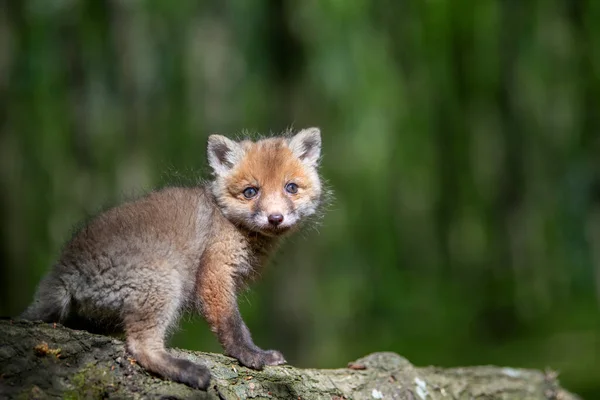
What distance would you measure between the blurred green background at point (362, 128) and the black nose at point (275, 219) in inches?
298

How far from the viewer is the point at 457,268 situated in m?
30.3

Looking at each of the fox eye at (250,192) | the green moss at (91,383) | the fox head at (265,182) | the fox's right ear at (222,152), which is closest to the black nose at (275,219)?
the fox head at (265,182)

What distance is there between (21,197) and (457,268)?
2068 cm

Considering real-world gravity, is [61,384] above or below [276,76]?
below

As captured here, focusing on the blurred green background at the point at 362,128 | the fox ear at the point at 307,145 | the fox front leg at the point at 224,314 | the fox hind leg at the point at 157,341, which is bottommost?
the fox hind leg at the point at 157,341

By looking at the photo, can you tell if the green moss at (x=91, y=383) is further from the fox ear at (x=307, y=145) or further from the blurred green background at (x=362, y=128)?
the blurred green background at (x=362, y=128)

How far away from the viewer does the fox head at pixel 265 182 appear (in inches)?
229

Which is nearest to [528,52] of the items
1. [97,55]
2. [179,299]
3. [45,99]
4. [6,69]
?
[97,55]

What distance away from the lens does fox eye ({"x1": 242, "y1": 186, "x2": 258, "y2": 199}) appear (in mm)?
5957

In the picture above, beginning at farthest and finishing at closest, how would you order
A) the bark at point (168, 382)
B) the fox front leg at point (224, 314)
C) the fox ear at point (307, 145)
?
the fox ear at point (307, 145), the fox front leg at point (224, 314), the bark at point (168, 382)

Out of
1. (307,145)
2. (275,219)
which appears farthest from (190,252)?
(307,145)

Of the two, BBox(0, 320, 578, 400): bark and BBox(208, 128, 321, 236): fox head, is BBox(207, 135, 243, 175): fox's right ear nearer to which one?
BBox(208, 128, 321, 236): fox head

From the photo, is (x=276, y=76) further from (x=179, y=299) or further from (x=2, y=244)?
(x=179, y=299)

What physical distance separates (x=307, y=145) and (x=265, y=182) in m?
0.80
